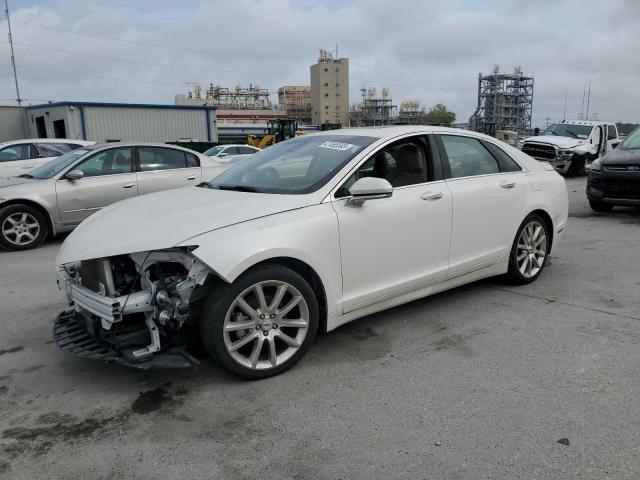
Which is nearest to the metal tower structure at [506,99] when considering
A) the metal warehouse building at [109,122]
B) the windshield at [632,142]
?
the metal warehouse building at [109,122]

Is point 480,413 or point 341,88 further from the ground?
point 341,88

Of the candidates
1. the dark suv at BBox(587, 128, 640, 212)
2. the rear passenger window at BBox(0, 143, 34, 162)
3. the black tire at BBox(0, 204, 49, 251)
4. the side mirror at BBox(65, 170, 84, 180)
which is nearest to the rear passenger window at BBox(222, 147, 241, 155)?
the rear passenger window at BBox(0, 143, 34, 162)

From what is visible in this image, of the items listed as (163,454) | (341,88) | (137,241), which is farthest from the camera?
(341,88)

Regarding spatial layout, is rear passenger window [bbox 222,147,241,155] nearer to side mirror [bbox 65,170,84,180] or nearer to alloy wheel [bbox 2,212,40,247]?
side mirror [bbox 65,170,84,180]

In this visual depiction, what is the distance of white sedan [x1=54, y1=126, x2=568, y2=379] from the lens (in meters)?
3.14

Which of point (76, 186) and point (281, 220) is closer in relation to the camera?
point (281, 220)

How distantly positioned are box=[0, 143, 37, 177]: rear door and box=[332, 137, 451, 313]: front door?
9291 mm

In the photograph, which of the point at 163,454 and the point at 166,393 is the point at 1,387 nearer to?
the point at 166,393

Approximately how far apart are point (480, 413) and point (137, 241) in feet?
7.41

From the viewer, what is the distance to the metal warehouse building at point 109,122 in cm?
2888

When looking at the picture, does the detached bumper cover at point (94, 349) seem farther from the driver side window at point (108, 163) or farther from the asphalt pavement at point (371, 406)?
the driver side window at point (108, 163)

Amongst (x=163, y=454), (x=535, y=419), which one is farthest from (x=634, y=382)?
(x=163, y=454)

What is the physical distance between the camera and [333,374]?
11.4 ft

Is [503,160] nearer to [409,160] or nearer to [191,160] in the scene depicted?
[409,160]
